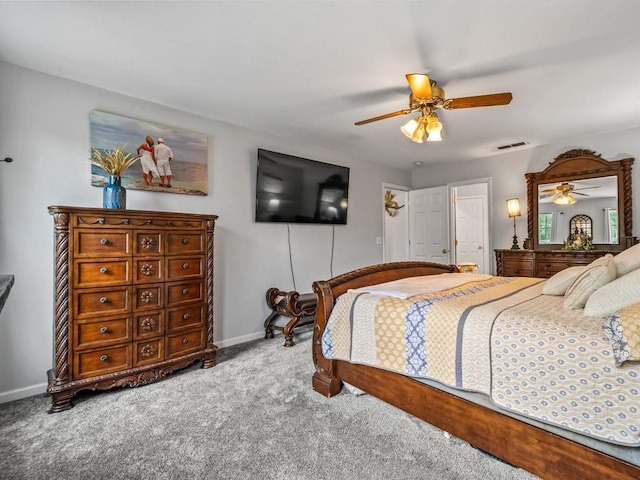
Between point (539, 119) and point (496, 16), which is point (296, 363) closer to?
point (496, 16)

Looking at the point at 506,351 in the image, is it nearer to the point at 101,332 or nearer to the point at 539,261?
the point at 101,332

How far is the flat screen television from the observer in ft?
11.9

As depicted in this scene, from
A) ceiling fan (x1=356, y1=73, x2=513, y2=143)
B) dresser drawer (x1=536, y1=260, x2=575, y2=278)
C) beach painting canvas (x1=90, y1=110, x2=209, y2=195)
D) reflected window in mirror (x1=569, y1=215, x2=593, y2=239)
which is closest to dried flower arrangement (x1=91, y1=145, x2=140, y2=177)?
beach painting canvas (x1=90, y1=110, x2=209, y2=195)

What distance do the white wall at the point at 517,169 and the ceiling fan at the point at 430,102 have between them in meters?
2.65

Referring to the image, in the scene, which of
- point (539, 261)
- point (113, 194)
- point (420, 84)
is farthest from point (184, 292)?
point (539, 261)

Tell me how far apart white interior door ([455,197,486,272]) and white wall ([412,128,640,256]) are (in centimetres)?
19

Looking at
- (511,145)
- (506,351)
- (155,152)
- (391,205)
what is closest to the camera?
(506,351)

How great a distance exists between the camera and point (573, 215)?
4129 mm

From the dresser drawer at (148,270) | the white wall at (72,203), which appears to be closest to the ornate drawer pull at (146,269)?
the dresser drawer at (148,270)

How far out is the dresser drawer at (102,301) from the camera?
214 cm

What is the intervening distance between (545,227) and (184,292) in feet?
15.4

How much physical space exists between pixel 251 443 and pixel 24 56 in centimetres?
302

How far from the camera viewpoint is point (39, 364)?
2365 mm

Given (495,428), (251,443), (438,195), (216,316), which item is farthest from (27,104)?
(438,195)
